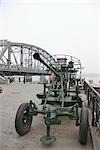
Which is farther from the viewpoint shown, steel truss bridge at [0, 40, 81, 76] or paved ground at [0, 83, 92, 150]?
steel truss bridge at [0, 40, 81, 76]

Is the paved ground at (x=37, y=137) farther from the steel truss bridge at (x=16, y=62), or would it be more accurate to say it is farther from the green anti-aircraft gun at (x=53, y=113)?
the steel truss bridge at (x=16, y=62)

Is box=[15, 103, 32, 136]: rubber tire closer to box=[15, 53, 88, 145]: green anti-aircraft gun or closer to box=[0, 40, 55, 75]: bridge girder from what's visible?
box=[15, 53, 88, 145]: green anti-aircraft gun

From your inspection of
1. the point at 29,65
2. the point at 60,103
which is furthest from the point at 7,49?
the point at 60,103

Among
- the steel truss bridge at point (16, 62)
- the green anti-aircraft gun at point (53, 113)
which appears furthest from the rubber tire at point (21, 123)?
the steel truss bridge at point (16, 62)

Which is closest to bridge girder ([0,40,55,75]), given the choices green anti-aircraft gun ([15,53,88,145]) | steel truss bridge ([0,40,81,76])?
steel truss bridge ([0,40,81,76])

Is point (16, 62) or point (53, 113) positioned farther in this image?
point (16, 62)

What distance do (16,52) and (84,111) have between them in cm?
3617

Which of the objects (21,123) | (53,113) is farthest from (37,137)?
(53,113)

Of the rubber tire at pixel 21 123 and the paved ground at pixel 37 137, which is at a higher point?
the rubber tire at pixel 21 123

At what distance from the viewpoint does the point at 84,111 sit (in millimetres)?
3430

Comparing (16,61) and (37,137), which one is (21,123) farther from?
(16,61)

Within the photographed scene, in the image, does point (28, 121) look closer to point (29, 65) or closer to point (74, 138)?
point (74, 138)

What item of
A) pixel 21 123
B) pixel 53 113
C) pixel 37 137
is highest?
pixel 53 113

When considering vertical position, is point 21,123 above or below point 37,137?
above
